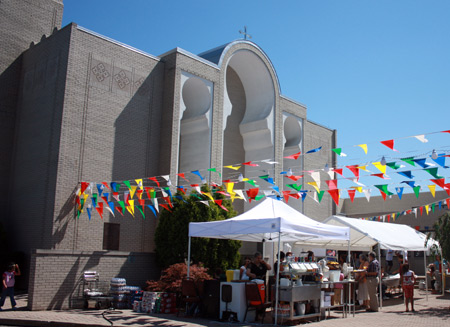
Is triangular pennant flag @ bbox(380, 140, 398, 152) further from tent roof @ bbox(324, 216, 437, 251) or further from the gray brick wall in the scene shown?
the gray brick wall

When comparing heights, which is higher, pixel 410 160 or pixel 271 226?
pixel 410 160

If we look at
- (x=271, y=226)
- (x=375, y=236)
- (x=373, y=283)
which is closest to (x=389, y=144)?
(x=271, y=226)

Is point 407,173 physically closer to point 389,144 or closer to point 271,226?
point 389,144

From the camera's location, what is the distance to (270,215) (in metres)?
12.1

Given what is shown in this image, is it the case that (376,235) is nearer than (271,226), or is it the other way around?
(271,226)

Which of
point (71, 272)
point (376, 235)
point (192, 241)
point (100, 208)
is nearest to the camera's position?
point (71, 272)

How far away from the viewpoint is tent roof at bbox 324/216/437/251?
1636cm

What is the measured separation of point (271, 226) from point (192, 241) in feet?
18.0

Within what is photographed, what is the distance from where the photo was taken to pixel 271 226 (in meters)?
11.3

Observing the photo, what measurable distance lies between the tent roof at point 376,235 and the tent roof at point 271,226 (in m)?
3.70

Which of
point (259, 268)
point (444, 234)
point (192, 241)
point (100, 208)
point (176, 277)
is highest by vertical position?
point (100, 208)

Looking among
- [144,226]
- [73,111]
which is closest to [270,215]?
Result: [144,226]

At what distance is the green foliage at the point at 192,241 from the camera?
1616cm

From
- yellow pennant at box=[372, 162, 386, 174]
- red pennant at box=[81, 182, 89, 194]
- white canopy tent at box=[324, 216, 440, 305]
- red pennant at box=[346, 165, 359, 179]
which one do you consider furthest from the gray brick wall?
yellow pennant at box=[372, 162, 386, 174]
